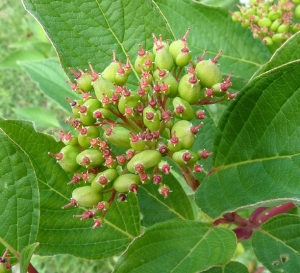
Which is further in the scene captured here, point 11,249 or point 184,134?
point 11,249

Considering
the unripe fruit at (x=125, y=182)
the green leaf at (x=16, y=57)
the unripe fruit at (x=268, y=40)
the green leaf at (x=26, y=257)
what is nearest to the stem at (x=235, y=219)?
the unripe fruit at (x=125, y=182)

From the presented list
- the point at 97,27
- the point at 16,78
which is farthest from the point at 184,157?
the point at 16,78

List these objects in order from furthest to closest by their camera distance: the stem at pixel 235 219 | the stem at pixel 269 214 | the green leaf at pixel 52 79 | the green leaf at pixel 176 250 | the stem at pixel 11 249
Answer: the green leaf at pixel 52 79, the stem at pixel 269 214, the stem at pixel 235 219, the stem at pixel 11 249, the green leaf at pixel 176 250

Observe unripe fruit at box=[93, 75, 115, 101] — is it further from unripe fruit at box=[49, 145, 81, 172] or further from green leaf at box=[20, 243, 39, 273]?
green leaf at box=[20, 243, 39, 273]

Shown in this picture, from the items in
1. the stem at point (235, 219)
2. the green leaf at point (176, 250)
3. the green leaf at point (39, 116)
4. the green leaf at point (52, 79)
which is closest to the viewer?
the green leaf at point (176, 250)

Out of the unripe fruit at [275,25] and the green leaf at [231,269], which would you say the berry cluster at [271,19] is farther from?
the green leaf at [231,269]

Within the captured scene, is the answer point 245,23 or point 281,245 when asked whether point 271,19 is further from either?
point 281,245

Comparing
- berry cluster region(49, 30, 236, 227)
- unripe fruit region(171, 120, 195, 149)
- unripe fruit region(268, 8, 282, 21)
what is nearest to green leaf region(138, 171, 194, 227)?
berry cluster region(49, 30, 236, 227)
